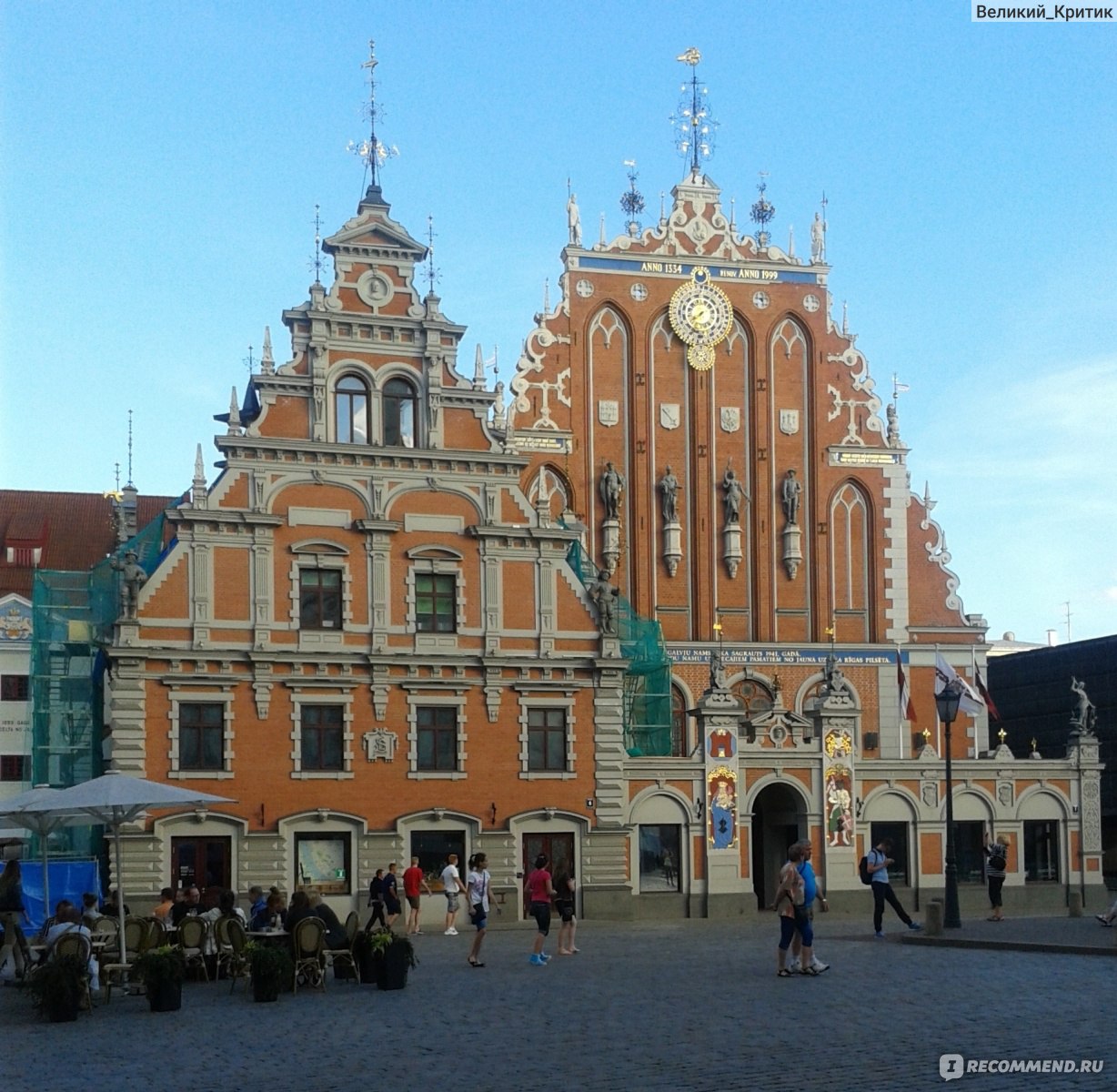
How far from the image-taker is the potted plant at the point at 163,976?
20.9 meters

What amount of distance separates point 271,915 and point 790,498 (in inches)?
1079

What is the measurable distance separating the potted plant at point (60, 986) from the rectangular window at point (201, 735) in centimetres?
1647

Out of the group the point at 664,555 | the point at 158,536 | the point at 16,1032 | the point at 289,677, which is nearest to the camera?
the point at 16,1032

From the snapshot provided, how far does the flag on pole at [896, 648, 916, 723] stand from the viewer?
48778 mm

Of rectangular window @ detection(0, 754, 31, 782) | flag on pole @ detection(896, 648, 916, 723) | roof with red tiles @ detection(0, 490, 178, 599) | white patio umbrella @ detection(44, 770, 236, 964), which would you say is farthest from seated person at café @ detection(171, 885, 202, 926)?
roof with red tiles @ detection(0, 490, 178, 599)

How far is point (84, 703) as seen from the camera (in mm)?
40062

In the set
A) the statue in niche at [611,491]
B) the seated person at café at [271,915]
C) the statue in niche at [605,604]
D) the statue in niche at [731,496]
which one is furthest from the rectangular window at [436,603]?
the seated person at café at [271,915]

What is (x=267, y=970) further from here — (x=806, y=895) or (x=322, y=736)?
(x=322, y=736)

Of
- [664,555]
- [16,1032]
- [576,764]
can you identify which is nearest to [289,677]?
[576,764]

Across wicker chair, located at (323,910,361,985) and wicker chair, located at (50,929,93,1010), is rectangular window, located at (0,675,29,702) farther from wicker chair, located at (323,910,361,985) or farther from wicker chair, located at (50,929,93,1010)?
wicker chair, located at (50,929,93,1010)

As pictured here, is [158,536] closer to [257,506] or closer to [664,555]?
[257,506]

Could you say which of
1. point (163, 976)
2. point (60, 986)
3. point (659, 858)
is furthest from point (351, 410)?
point (60, 986)

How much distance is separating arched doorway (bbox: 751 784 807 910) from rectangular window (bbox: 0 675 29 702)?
30.0 m

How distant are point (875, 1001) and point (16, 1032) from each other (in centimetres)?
972
